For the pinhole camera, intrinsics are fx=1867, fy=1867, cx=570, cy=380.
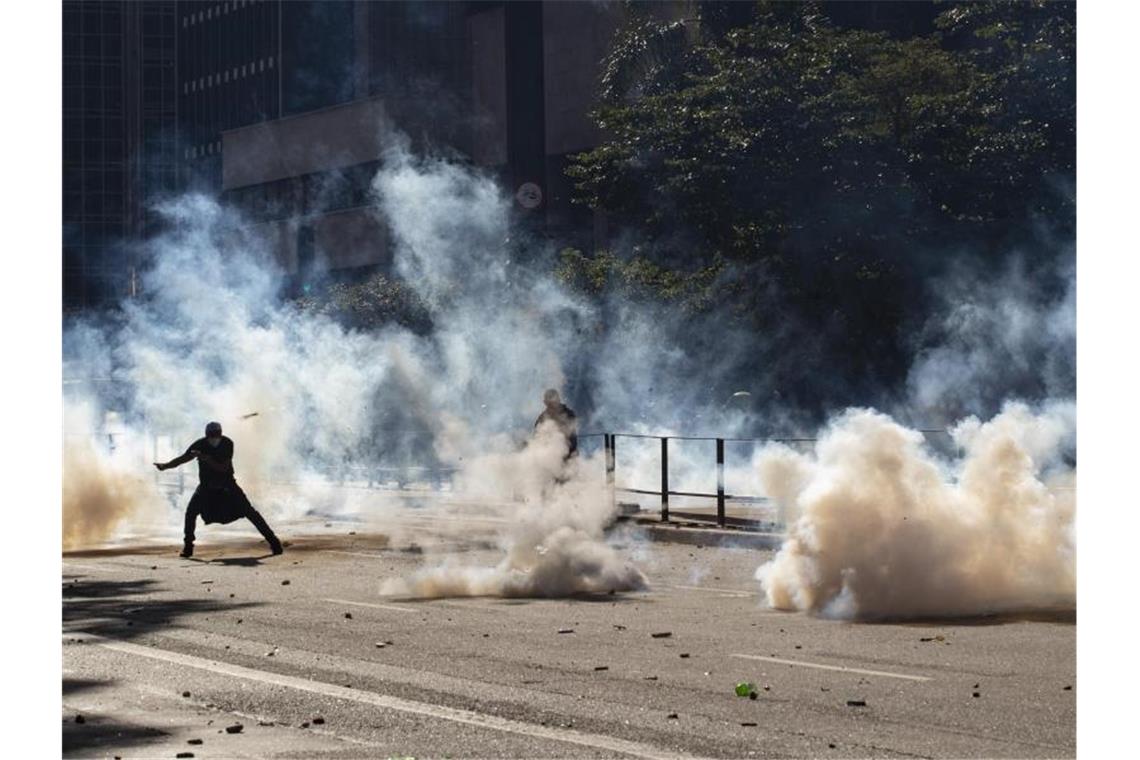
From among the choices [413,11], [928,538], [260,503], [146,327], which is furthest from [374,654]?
[413,11]

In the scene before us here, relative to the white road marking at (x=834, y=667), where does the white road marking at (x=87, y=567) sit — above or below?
above

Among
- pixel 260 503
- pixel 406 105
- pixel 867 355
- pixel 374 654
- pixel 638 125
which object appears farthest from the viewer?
pixel 406 105

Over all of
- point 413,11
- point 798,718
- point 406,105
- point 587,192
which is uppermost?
point 413,11

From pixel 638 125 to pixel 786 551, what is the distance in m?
20.3

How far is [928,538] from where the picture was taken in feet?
45.4

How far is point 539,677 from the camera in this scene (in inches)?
417

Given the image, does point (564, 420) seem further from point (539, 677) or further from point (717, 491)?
point (539, 677)

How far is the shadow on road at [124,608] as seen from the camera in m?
13.2

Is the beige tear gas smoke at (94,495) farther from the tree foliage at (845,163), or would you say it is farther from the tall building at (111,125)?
the tall building at (111,125)

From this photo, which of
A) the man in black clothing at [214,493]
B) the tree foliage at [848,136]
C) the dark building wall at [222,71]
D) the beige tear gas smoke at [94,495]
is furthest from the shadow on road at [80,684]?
the dark building wall at [222,71]

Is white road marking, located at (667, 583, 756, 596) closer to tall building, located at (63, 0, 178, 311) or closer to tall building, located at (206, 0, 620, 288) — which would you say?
tall building, located at (206, 0, 620, 288)

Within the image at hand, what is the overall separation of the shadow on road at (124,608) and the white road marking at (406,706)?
0.99m

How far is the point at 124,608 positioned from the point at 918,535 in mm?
6080

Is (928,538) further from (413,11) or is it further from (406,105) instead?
(413,11)
